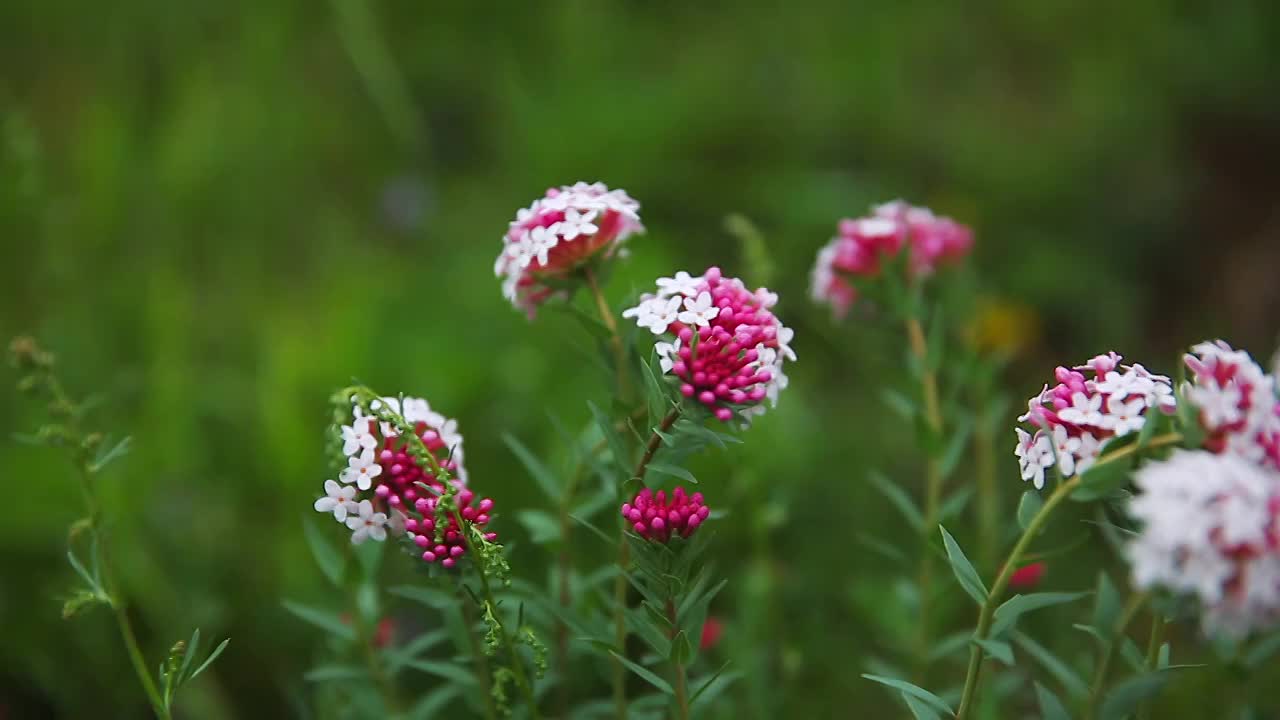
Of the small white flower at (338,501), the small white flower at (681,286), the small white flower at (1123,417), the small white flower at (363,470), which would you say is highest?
the small white flower at (681,286)

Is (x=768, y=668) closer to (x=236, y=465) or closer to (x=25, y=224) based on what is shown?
(x=236, y=465)

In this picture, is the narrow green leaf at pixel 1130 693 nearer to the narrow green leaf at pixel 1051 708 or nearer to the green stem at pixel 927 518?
the narrow green leaf at pixel 1051 708

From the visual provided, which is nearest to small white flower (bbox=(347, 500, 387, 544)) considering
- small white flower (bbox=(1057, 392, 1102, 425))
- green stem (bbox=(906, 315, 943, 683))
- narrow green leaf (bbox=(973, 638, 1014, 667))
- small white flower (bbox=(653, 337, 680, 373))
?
small white flower (bbox=(653, 337, 680, 373))

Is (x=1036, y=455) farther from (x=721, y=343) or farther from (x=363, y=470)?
(x=363, y=470)

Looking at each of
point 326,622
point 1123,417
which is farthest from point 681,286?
point 326,622

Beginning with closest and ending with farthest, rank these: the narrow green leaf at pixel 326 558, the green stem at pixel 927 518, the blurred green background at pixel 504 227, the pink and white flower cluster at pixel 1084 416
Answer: the pink and white flower cluster at pixel 1084 416 → the narrow green leaf at pixel 326 558 → the green stem at pixel 927 518 → the blurred green background at pixel 504 227

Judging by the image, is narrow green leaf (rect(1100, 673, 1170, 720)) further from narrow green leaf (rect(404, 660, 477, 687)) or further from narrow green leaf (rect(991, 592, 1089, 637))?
narrow green leaf (rect(404, 660, 477, 687))

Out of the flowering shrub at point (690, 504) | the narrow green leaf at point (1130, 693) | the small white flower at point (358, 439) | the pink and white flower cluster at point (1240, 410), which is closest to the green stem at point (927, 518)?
the flowering shrub at point (690, 504)

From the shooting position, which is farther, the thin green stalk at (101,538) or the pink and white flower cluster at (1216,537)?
the thin green stalk at (101,538)
